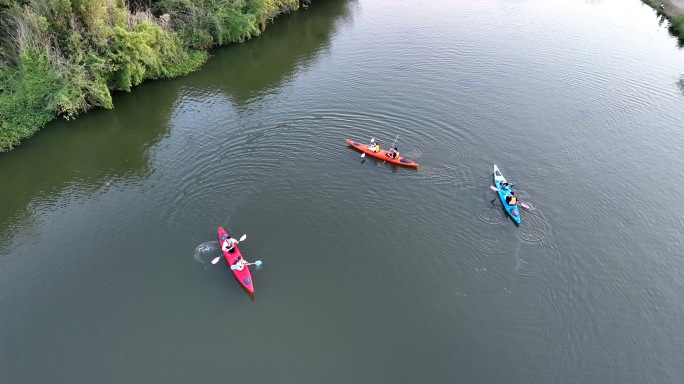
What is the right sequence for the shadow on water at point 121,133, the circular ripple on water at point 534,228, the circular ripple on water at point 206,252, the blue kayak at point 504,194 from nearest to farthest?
the circular ripple on water at point 206,252 → the circular ripple on water at point 534,228 → the blue kayak at point 504,194 → the shadow on water at point 121,133

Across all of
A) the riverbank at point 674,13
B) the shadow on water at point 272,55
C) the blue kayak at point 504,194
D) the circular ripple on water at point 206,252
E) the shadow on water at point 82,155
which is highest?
the riverbank at point 674,13

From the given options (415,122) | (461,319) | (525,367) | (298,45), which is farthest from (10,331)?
(298,45)

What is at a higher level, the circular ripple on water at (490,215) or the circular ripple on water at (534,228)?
the circular ripple on water at (534,228)

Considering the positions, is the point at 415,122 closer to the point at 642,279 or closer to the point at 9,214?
the point at 642,279

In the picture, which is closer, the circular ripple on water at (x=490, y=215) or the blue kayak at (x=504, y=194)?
the blue kayak at (x=504, y=194)

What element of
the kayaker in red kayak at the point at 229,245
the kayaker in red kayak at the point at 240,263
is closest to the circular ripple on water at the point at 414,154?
the kayaker in red kayak at the point at 229,245

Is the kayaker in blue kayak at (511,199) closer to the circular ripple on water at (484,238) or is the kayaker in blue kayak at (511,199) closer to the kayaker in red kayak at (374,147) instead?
the circular ripple on water at (484,238)

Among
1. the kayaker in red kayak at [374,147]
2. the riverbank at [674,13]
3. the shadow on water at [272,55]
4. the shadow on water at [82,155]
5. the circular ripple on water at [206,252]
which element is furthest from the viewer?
the riverbank at [674,13]
